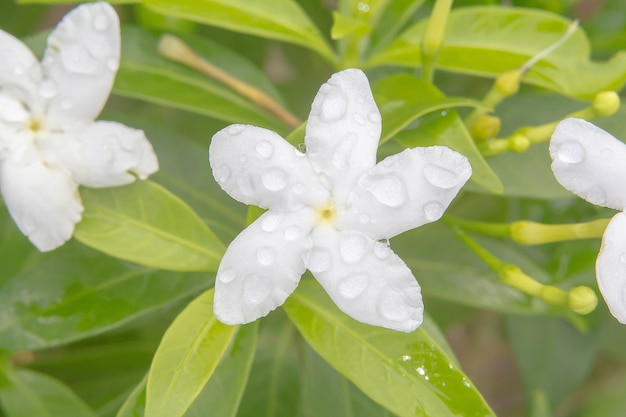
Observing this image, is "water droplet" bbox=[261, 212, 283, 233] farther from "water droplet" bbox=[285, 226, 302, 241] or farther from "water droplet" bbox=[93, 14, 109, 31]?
"water droplet" bbox=[93, 14, 109, 31]

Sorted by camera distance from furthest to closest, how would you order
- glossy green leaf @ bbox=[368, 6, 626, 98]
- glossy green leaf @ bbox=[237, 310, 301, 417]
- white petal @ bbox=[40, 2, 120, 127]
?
glossy green leaf @ bbox=[237, 310, 301, 417], glossy green leaf @ bbox=[368, 6, 626, 98], white petal @ bbox=[40, 2, 120, 127]

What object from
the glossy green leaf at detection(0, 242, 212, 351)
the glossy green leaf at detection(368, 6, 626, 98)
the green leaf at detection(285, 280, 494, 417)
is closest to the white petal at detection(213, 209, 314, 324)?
the green leaf at detection(285, 280, 494, 417)

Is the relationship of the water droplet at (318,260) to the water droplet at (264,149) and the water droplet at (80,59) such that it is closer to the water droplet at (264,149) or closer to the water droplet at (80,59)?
the water droplet at (264,149)

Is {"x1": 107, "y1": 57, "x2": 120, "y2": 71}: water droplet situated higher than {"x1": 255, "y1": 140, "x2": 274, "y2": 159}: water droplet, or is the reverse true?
{"x1": 255, "y1": 140, "x2": 274, "y2": 159}: water droplet

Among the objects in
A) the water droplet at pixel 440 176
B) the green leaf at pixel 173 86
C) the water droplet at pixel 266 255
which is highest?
the water droplet at pixel 440 176

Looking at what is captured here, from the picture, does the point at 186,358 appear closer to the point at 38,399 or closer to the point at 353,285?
the point at 353,285

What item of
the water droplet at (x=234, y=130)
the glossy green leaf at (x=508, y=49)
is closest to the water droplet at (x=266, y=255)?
the water droplet at (x=234, y=130)
